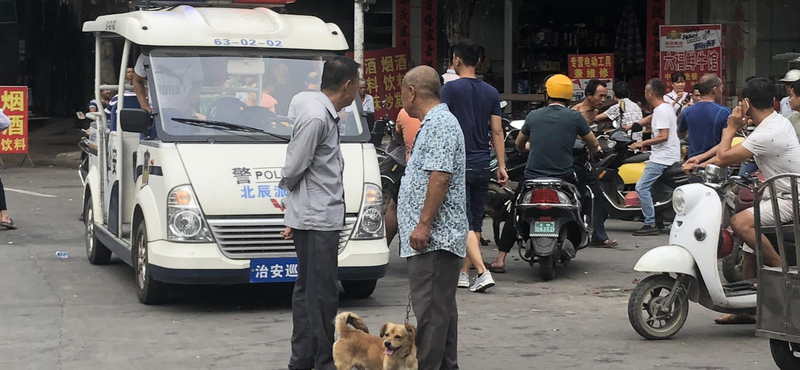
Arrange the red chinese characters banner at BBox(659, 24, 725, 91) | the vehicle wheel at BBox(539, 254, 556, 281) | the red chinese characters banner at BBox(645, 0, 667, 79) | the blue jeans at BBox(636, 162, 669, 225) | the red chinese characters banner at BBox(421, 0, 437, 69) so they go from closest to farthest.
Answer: the vehicle wheel at BBox(539, 254, 556, 281) < the blue jeans at BBox(636, 162, 669, 225) < the red chinese characters banner at BBox(659, 24, 725, 91) < the red chinese characters banner at BBox(645, 0, 667, 79) < the red chinese characters banner at BBox(421, 0, 437, 69)

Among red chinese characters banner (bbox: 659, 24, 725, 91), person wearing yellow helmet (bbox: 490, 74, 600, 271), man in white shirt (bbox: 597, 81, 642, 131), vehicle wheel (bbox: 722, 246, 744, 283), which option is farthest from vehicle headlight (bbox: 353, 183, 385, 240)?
red chinese characters banner (bbox: 659, 24, 725, 91)

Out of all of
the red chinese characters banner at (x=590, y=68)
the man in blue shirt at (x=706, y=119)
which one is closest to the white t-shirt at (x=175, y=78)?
the man in blue shirt at (x=706, y=119)

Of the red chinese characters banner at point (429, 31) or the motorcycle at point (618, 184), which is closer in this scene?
the motorcycle at point (618, 184)

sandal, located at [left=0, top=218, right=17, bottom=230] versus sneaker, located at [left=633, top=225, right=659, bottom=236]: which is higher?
sandal, located at [left=0, top=218, right=17, bottom=230]

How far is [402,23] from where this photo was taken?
21812 mm

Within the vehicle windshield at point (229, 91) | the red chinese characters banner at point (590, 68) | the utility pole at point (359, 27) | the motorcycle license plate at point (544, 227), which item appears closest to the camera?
the vehicle windshield at point (229, 91)

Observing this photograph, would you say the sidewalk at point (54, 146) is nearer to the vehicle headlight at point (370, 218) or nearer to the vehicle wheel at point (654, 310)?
the vehicle headlight at point (370, 218)

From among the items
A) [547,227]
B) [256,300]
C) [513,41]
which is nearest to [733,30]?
[513,41]

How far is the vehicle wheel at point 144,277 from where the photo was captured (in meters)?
8.19

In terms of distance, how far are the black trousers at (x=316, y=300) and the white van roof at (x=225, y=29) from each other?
280 cm

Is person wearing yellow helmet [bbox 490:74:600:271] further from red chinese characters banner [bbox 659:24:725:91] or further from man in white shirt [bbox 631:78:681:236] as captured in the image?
red chinese characters banner [bbox 659:24:725:91]

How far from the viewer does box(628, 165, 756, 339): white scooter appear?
7.09 metres

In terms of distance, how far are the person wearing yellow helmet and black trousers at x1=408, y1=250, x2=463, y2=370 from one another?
3.88m

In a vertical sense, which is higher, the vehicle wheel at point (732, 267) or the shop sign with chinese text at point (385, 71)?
the shop sign with chinese text at point (385, 71)
